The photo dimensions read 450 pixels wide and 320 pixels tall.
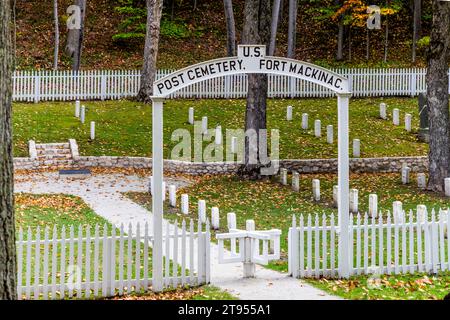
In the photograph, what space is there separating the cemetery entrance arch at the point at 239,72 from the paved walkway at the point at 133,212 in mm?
1153

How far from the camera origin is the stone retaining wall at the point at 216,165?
2778 centimetres

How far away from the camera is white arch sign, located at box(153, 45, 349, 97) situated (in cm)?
1412

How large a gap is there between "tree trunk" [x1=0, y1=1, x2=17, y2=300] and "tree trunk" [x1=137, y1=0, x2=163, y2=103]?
24.0 m

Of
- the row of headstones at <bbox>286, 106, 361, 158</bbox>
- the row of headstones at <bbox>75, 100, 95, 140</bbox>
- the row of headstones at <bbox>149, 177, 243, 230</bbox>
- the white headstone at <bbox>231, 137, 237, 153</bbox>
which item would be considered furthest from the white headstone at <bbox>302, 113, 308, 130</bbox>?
the row of headstones at <bbox>149, 177, 243, 230</bbox>

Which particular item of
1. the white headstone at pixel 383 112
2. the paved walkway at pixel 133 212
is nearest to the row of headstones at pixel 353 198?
the paved walkway at pixel 133 212

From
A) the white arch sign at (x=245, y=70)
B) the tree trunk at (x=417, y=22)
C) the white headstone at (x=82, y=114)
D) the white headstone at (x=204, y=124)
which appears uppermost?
the tree trunk at (x=417, y=22)

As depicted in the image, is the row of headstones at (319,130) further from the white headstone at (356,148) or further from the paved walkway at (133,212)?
the paved walkway at (133,212)

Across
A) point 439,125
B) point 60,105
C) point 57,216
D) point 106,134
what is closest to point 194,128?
point 106,134

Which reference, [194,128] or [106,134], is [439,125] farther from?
[106,134]

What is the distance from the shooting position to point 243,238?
47.1 feet

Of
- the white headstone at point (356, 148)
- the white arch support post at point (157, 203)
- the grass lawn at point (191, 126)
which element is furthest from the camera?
the grass lawn at point (191, 126)

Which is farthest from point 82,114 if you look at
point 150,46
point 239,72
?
point 239,72

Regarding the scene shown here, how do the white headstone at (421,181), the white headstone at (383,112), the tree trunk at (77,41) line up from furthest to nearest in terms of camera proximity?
1. the tree trunk at (77,41)
2. the white headstone at (383,112)
3. the white headstone at (421,181)

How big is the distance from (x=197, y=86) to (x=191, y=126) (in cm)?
600
